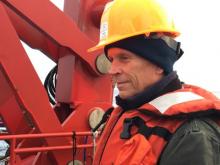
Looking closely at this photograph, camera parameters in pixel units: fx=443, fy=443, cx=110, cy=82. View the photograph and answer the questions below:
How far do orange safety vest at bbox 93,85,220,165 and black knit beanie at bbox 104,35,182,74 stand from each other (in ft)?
0.41

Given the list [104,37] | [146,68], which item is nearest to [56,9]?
[104,37]

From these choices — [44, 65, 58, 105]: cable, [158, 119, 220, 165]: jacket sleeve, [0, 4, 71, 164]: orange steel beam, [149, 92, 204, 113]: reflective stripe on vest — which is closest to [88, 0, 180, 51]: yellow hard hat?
[149, 92, 204, 113]: reflective stripe on vest

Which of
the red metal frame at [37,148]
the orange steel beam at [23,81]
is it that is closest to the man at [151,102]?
the red metal frame at [37,148]

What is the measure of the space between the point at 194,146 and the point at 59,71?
9.20 ft

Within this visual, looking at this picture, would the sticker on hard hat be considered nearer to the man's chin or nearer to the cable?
the man's chin

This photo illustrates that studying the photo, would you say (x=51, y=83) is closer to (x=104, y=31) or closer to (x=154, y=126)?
(x=104, y=31)

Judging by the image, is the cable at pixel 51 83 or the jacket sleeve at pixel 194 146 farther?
the cable at pixel 51 83

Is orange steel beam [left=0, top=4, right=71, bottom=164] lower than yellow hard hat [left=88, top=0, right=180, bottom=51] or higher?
lower

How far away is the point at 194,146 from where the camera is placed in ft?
4.86

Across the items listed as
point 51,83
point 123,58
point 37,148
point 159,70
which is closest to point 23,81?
point 37,148

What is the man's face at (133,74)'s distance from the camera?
5.83 ft

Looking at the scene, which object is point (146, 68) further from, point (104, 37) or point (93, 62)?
point (93, 62)

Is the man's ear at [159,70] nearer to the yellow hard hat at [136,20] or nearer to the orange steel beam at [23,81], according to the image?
the yellow hard hat at [136,20]

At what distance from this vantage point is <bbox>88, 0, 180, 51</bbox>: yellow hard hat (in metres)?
1.84
